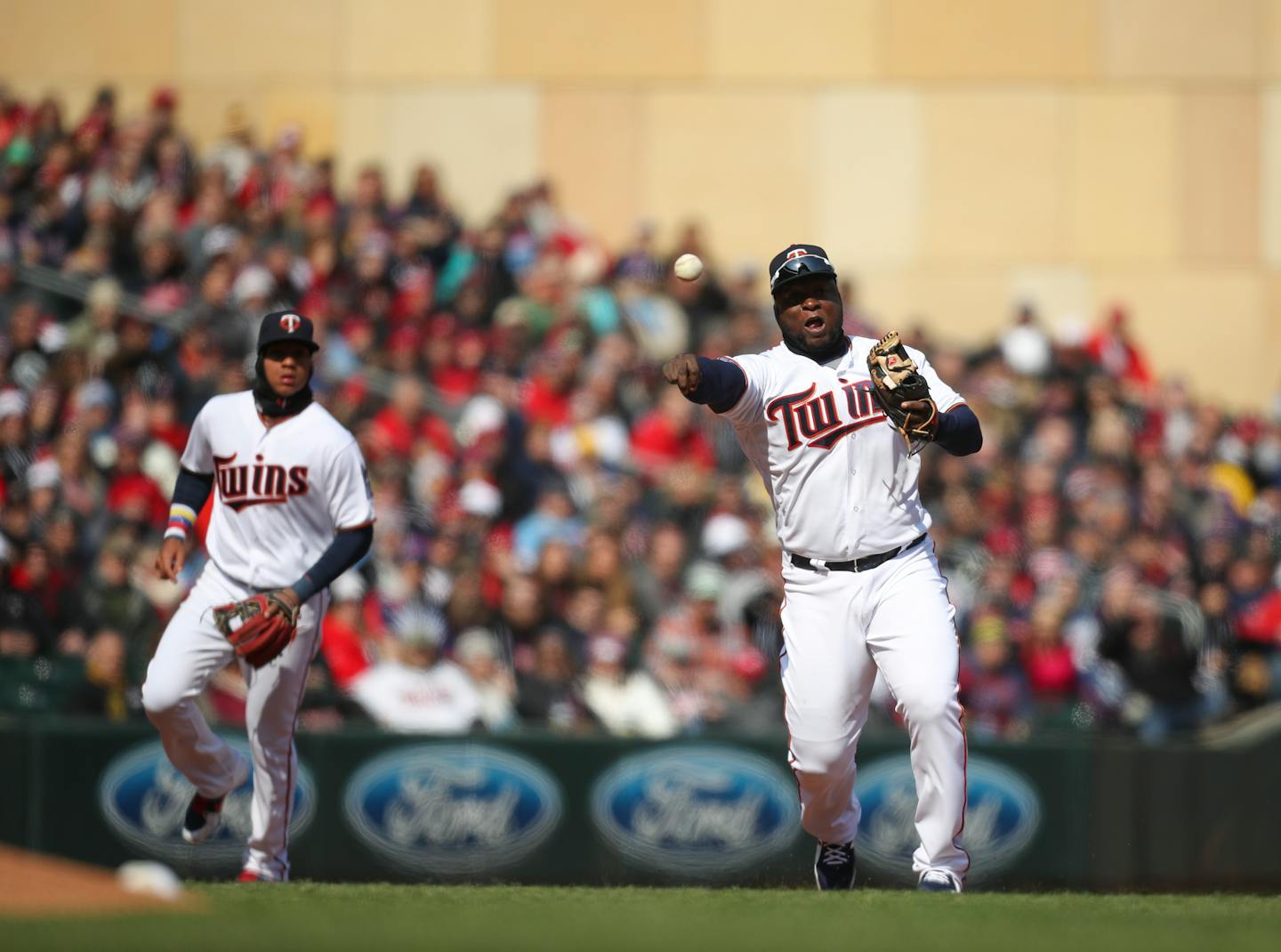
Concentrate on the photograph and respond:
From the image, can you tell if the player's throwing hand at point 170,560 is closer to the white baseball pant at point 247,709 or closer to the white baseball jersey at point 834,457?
the white baseball pant at point 247,709

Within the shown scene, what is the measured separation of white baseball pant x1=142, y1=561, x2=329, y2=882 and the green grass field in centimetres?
115

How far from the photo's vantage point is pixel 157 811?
10.6 m

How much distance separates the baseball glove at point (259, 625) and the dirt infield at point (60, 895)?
1.52 meters

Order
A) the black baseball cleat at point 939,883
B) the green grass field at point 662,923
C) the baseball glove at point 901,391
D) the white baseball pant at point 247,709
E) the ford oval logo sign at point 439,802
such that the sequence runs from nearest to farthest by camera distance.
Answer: the green grass field at point 662,923 < the baseball glove at point 901,391 < the black baseball cleat at point 939,883 < the white baseball pant at point 247,709 < the ford oval logo sign at point 439,802

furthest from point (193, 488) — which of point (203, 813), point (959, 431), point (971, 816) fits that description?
point (971, 816)

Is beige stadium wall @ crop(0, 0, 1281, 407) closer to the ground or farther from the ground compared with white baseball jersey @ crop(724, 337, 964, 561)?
farther from the ground

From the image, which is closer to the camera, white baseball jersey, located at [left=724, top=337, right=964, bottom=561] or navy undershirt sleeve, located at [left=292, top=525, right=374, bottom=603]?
white baseball jersey, located at [left=724, top=337, right=964, bottom=561]

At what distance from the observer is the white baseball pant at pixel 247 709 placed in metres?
7.58

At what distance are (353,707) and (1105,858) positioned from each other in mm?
4638

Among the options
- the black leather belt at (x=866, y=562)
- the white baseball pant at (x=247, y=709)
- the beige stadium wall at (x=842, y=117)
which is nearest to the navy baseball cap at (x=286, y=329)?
the white baseball pant at (x=247, y=709)

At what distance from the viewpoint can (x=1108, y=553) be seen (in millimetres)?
12656

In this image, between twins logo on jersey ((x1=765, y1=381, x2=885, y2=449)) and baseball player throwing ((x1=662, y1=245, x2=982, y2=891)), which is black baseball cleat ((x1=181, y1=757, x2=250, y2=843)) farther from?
twins logo on jersey ((x1=765, y1=381, x2=885, y2=449))

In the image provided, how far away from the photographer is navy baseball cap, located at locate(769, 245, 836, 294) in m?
6.78

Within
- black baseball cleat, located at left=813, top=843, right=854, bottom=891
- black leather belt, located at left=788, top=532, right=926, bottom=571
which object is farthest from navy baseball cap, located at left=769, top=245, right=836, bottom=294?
black baseball cleat, located at left=813, top=843, right=854, bottom=891
